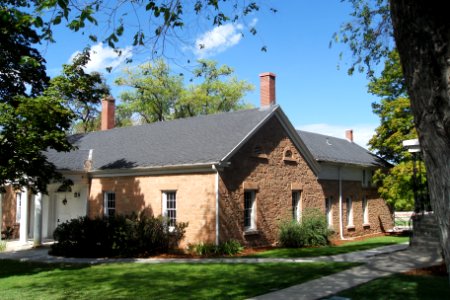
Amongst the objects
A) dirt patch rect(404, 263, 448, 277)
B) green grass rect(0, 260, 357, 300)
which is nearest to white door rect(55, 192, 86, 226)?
green grass rect(0, 260, 357, 300)

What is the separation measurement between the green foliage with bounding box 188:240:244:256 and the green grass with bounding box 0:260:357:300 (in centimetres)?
295

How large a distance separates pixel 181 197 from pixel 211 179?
158cm

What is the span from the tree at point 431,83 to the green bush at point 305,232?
651 inches

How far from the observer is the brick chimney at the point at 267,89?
22.1 metres

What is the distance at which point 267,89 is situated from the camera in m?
22.2

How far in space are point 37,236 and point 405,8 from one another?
66.2 feet

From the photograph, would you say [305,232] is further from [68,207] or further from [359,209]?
[68,207]

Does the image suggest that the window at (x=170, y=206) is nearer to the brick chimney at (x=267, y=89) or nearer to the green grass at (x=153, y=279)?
the green grass at (x=153, y=279)

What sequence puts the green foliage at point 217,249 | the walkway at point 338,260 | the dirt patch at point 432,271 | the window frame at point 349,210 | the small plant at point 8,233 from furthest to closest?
the window frame at point 349,210
the small plant at point 8,233
the green foliage at point 217,249
the dirt patch at point 432,271
the walkway at point 338,260

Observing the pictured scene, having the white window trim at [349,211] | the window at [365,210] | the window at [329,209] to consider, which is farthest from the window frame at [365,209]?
the window at [329,209]

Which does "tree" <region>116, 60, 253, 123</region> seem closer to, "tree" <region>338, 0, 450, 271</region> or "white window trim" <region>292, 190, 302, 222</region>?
"white window trim" <region>292, 190, 302, 222</region>

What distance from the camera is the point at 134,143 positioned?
23172mm

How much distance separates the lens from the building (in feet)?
60.2

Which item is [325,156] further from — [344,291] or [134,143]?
[344,291]
